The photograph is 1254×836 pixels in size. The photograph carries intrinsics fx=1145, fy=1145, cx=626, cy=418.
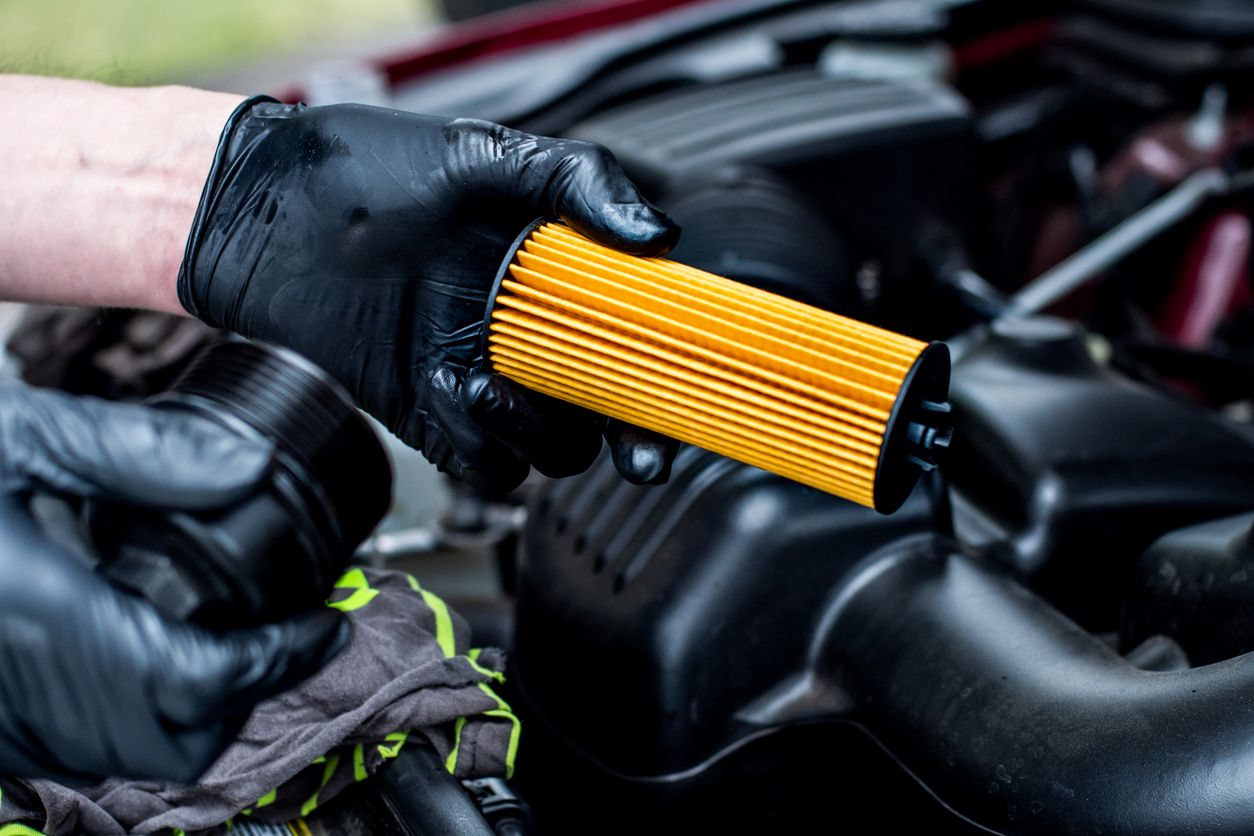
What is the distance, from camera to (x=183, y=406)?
2.45 feet

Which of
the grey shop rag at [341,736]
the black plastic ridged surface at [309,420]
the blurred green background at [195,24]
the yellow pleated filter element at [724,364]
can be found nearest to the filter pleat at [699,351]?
the yellow pleated filter element at [724,364]

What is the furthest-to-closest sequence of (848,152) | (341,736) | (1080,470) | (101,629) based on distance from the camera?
(848,152) → (1080,470) → (341,736) → (101,629)

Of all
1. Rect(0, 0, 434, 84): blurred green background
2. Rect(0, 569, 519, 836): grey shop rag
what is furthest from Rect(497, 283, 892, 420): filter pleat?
Rect(0, 0, 434, 84): blurred green background

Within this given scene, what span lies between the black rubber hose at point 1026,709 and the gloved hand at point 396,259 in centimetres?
22

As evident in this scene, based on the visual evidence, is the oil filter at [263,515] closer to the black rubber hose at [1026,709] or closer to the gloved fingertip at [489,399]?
the gloved fingertip at [489,399]

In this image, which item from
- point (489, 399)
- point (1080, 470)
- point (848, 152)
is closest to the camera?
point (489, 399)

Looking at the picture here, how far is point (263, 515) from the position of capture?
643 mm

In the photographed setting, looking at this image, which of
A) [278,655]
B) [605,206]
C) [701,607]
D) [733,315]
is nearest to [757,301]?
[733,315]

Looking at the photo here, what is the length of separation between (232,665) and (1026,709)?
501 mm

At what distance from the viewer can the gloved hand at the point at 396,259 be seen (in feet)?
2.78

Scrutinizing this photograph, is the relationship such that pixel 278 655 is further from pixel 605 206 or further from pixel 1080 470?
pixel 1080 470

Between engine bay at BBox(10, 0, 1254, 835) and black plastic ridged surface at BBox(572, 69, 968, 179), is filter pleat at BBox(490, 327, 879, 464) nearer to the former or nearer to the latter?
engine bay at BBox(10, 0, 1254, 835)

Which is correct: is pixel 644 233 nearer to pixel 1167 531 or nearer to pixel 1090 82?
pixel 1167 531

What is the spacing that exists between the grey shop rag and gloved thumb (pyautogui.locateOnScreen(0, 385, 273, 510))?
7.4 inches
